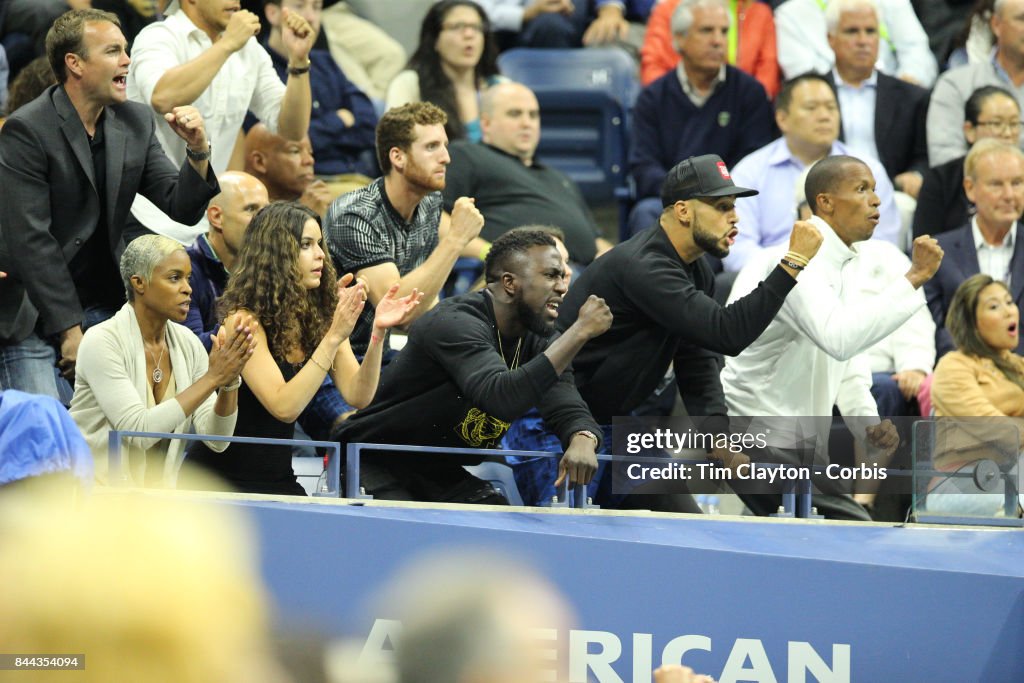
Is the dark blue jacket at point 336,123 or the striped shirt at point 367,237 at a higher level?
the dark blue jacket at point 336,123

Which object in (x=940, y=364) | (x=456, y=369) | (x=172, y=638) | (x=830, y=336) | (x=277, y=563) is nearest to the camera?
(x=172, y=638)

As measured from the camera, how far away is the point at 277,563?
4.65 m

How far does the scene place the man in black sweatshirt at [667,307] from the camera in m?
5.46

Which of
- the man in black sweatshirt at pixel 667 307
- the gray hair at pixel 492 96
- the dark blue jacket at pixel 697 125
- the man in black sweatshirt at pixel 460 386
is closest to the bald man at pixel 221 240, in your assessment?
the man in black sweatshirt at pixel 460 386

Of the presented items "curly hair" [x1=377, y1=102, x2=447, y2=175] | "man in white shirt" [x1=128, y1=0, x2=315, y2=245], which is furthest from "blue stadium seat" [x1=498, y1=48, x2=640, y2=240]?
"curly hair" [x1=377, y1=102, x2=447, y2=175]

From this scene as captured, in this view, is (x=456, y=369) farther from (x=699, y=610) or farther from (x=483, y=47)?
(x=483, y=47)

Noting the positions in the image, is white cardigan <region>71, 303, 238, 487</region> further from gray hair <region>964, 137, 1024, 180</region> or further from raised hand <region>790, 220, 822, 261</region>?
gray hair <region>964, 137, 1024, 180</region>

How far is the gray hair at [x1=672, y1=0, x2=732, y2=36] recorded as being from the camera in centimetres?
867

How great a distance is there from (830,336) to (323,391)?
1.68 m

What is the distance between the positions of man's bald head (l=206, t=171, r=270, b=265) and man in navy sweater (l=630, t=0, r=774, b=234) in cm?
282

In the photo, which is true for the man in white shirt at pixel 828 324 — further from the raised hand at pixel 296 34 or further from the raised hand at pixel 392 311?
the raised hand at pixel 296 34

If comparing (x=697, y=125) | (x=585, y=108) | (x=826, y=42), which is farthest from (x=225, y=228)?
(x=826, y=42)

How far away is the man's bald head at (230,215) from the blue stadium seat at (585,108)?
3.51 meters

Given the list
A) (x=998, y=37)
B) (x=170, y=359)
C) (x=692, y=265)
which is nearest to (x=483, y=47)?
(x=998, y=37)
